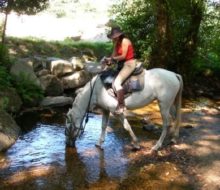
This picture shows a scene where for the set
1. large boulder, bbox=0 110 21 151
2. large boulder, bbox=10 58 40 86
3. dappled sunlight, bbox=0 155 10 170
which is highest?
large boulder, bbox=10 58 40 86

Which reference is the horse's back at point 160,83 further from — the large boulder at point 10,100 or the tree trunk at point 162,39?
Result: the tree trunk at point 162,39

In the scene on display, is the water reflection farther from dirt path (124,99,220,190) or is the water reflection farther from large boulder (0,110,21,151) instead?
dirt path (124,99,220,190)

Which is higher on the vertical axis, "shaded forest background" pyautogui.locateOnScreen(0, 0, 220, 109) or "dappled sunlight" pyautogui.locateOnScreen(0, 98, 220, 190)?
"shaded forest background" pyautogui.locateOnScreen(0, 0, 220, 109)

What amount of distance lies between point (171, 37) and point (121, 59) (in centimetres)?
810

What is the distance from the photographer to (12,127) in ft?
30.5

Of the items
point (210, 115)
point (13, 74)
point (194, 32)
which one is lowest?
point (210, 115)

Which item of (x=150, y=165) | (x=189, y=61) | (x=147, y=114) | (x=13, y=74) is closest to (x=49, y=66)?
(x=13, y=74)

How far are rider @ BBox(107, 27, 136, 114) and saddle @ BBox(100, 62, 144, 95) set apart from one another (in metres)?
0.13

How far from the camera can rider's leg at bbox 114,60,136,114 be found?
8.01 meters

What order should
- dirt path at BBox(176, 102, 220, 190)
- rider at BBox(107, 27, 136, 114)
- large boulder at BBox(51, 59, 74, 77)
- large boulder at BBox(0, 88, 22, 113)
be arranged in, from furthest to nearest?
large boulder at BBox(51, 59, 74, 77) → large boulder at BBox(0, 88, 22, 113) → rider at BBox(107, 27, 136, 114) → dirt path at BBox(176, 102, 220, 190)

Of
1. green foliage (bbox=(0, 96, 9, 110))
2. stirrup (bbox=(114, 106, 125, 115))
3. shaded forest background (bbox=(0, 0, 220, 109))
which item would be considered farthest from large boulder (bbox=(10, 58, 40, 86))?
stirrup (bbox=(114, 106, 125, 115))

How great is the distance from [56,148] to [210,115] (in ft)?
21.0

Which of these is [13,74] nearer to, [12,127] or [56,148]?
[12,127]

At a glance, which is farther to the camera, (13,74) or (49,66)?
(49,66)
